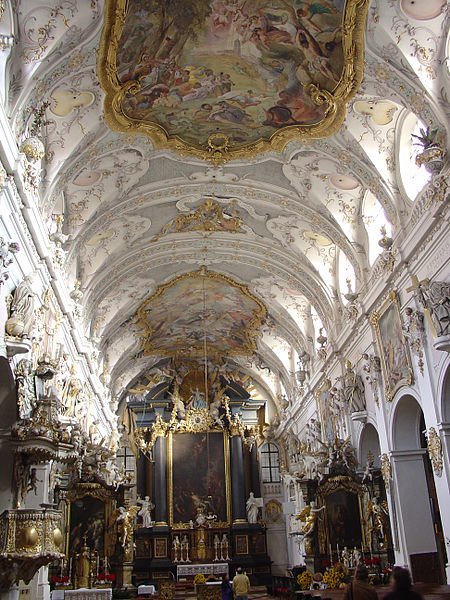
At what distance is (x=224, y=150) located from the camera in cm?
1619

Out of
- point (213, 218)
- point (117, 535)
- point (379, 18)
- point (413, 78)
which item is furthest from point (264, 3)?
point (117, 535)

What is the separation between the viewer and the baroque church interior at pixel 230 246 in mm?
11586

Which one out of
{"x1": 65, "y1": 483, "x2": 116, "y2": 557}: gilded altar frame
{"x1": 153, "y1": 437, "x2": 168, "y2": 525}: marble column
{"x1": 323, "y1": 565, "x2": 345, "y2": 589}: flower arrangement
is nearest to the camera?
{"x1": 323, "y1": 565, "x2": 345, "y2": 589}: flower arrangement

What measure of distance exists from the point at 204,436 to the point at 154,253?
12.8m

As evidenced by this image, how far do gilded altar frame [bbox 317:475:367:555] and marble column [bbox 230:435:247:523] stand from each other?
10547 millimetres

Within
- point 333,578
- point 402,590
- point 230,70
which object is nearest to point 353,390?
point 333,578

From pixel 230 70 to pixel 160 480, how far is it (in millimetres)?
20562

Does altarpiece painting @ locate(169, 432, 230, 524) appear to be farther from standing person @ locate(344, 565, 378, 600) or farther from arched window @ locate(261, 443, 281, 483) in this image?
standing person @ locate(344, 565, 378, 600)

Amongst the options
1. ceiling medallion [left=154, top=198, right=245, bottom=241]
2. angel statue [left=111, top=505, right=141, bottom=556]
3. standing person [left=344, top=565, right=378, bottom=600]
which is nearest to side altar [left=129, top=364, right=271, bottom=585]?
angel statue [left=111, top=505, right=141, bottom=556]

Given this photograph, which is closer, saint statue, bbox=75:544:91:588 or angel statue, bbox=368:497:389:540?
angel statue, bbox=368:497:389:540

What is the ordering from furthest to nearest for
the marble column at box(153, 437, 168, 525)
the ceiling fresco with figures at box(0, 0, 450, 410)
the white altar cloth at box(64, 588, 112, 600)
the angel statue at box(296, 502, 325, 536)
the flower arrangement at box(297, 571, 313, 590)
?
the marble column at box(153, 437, 168, 525) → the angel statue at box(296, 502, 325, 536) → the flower arrangement at box(297, 571, 313, 590) → the white altar cloth at box(64, 588, 112, 600) → the ceiling fresco with figures at box(0, 0, 450, 410)

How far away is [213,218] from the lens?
1956 centimetres

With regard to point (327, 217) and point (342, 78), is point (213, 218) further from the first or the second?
point (342, 78)

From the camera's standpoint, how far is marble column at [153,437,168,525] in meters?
28.5
